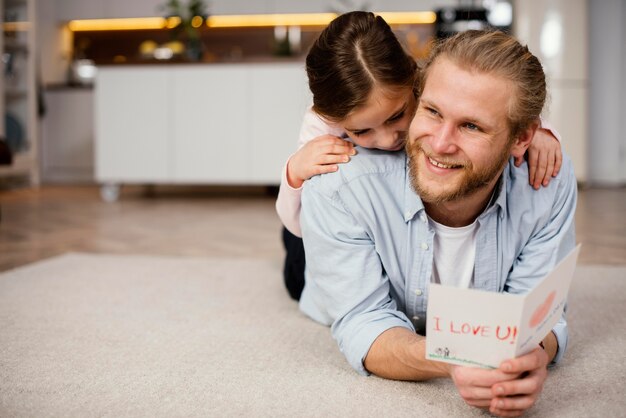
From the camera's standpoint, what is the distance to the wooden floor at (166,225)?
2.86m

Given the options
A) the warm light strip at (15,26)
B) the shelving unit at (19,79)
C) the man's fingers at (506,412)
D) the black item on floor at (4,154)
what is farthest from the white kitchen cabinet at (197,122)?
the man's fingers at (506,412)

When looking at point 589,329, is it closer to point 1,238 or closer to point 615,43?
point 1,238

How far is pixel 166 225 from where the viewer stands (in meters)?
3.68

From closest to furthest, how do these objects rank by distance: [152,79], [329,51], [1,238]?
[329,51], [1,238], [152,79]

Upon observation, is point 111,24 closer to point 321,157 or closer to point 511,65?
point 321,157

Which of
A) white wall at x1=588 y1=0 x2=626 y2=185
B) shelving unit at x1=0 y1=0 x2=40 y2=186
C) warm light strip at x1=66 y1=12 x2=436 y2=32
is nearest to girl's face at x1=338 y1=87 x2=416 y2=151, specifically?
shelving unit at x1=0 y1=0 x2=40 y2=186

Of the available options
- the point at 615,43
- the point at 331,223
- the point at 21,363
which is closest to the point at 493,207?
the point at 331,223

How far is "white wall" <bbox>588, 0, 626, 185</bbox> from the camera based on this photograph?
6199 millimetres

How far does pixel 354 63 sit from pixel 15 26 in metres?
5.31

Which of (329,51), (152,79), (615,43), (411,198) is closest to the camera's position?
(411,198)

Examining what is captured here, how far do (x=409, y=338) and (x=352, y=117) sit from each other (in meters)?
0.52

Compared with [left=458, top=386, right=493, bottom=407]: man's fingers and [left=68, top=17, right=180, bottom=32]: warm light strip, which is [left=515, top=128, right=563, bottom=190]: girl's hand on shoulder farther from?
[left=68, top=17, right=180, bottom=32]: warm light strip

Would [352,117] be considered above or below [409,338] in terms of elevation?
above

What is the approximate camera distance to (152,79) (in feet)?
16.4
